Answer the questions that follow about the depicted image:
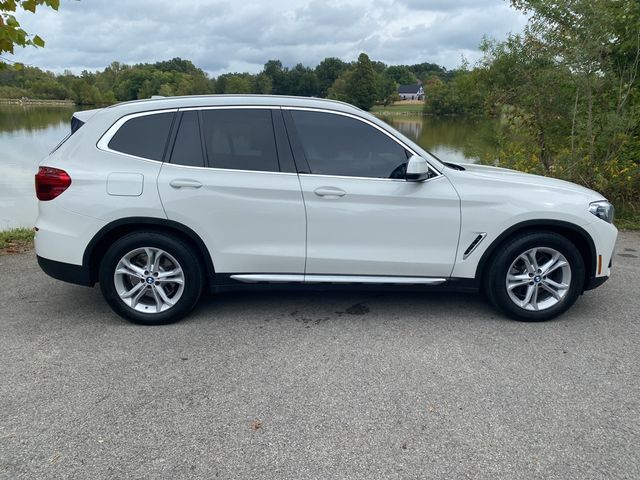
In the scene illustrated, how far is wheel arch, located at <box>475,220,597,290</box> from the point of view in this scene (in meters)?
3.88

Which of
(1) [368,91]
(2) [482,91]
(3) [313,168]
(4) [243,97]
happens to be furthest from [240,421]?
(1) [368,91]

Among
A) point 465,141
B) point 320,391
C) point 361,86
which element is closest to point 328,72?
point 361,86

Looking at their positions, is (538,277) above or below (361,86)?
below

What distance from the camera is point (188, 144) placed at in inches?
151

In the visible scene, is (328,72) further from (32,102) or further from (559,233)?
(32,102)

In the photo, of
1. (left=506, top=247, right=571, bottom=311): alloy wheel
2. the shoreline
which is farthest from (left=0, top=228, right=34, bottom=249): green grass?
the shoreline

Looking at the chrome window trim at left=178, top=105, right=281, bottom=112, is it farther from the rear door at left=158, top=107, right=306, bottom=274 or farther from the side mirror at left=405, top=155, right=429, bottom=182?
the side mirror at left=405, top=155, right=429, bottom=182

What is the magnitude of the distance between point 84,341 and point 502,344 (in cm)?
308

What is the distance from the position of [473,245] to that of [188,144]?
7.78 feet

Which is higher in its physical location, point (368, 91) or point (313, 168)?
point (368, 91)

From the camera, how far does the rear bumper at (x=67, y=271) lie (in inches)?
149

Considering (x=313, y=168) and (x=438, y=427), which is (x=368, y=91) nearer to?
(x=313, y=168)

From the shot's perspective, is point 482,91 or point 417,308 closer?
point 417,308

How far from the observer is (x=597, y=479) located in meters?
2.27
